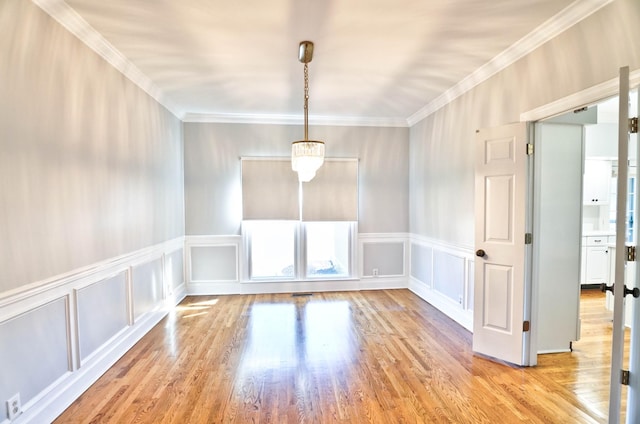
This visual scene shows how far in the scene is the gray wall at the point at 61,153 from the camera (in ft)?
6.01

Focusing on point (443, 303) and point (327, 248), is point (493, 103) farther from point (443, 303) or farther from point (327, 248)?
point (327, 248)

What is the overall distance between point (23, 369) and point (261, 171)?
3.63m

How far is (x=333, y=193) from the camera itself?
17.0ft

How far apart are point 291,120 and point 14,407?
438cm

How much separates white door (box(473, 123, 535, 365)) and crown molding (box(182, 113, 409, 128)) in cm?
243

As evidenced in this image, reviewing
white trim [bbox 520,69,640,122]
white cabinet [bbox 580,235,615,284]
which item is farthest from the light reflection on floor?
white cabinet [bbox 580,235,615,284]

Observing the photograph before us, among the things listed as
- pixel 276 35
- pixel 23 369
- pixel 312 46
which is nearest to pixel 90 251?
pixel 23 369

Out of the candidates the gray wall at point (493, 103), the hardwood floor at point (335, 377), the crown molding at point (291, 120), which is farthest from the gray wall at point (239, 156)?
the hardwood floor at point (335, 377)

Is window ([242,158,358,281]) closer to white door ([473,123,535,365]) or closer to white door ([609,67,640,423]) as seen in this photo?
white door ([473,123,535,365])

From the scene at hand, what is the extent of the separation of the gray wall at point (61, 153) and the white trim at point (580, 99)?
374 cm

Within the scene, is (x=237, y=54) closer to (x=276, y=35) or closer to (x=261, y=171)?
(x=276, y=35)

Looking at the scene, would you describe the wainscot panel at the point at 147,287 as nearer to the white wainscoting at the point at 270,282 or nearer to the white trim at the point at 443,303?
the white wainscoting at the point at 270,282

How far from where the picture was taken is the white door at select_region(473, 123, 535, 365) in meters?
2.76

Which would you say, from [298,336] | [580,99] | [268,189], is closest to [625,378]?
[580,99]
